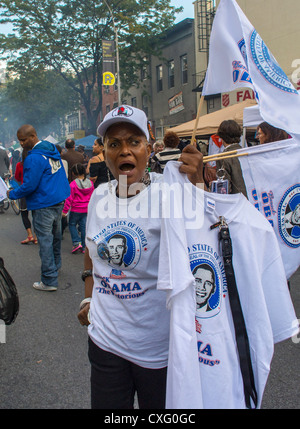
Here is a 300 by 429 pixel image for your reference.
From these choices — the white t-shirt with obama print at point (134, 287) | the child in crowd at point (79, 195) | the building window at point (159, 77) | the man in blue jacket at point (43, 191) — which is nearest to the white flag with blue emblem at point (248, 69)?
the white t-shirt with obama print at point (134, 287)

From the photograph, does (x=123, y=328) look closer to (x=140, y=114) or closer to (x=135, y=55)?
(x=140, y=114)

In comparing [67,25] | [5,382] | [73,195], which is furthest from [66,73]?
[5,382]

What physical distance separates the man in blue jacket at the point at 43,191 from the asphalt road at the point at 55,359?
394 millimetres

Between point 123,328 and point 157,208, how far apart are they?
0.56 meters

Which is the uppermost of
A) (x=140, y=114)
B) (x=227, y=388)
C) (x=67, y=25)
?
(x=67, y=25)

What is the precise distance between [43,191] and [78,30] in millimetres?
22935

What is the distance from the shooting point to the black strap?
1.51m

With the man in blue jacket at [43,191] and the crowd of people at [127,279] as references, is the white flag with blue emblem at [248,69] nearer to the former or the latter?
the crowd of people at [127,279]

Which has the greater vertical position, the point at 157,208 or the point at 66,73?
the point at 66,73

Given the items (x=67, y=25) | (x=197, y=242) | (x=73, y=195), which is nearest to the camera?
(x=197, y=242)

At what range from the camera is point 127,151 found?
177 centimetres

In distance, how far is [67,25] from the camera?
24078mm

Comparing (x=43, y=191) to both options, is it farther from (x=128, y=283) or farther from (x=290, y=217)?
(x=128, y=283)
